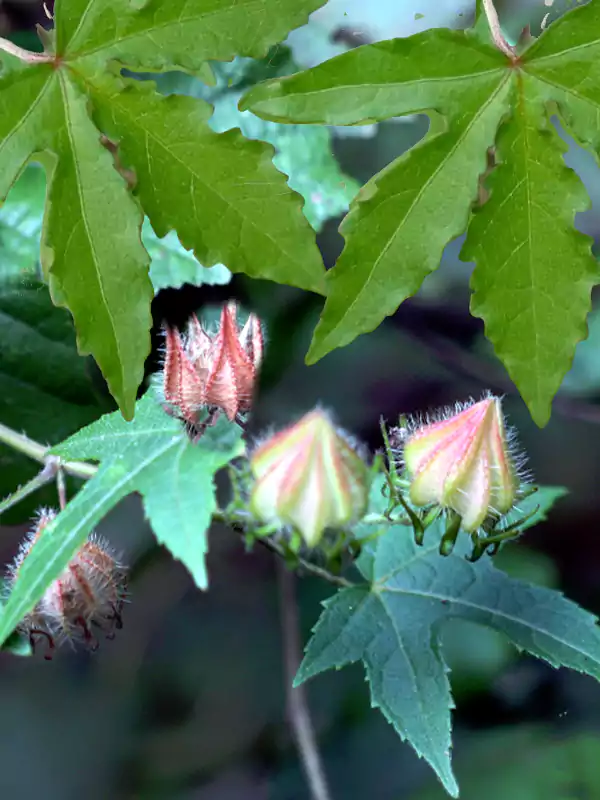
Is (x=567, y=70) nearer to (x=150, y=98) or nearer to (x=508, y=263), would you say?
(x=508, y=263)

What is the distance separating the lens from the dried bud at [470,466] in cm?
83

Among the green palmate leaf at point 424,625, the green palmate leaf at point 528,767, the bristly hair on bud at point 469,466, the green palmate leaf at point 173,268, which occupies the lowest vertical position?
the green palmate leaf at point 528,767

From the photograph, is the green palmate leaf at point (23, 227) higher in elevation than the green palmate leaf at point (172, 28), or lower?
higher

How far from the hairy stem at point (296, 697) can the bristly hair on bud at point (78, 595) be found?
0.45m

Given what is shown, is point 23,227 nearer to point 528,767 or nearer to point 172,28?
point 172,28

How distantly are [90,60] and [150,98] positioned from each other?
0.08m

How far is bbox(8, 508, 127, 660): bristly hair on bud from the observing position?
1010mm

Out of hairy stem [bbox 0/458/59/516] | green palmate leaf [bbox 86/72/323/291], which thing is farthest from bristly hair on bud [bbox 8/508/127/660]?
green palmate leaf [bbox 86/72/323/291]

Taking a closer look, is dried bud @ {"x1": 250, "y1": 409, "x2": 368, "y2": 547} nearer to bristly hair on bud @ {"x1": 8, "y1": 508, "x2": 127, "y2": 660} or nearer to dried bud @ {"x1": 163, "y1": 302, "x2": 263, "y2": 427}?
dried bud @ {"x1": 163, "y1": 302, "x2": 263, "y2": 427}

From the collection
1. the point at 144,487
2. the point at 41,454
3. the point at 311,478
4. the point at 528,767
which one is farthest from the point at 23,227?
the point at 528,767

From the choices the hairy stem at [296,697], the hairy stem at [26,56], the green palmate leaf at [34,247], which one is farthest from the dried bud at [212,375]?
the hairy stem at [296,697]

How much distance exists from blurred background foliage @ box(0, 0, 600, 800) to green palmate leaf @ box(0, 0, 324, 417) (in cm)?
59

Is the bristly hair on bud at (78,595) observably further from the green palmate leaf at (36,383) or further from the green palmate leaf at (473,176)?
the green palmate leaf at (473,176)

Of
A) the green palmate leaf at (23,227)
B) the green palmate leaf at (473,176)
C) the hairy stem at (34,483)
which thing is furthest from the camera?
the green palmate leaf at (23,227)
